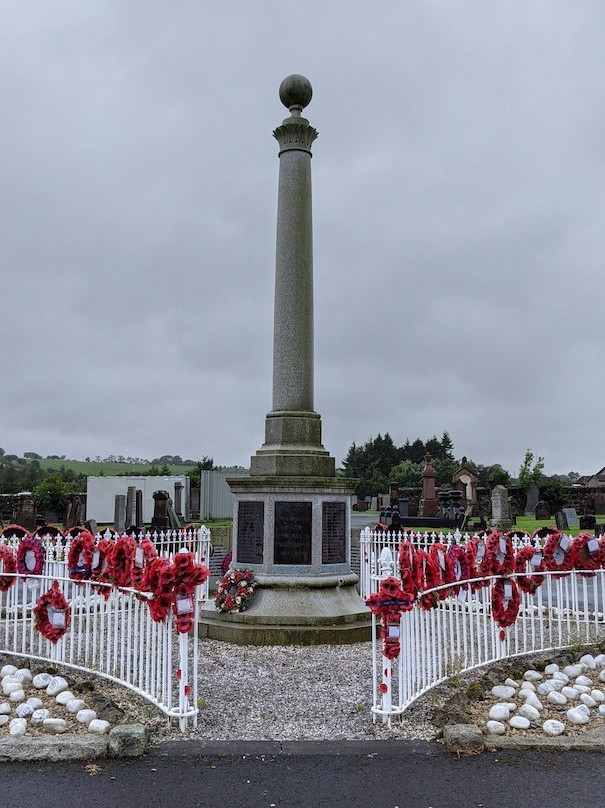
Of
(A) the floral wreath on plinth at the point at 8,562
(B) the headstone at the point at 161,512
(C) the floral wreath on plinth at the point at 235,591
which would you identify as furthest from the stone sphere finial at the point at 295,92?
(B) the headstone at the point at 161,512

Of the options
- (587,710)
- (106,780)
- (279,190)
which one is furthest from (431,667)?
(279,190)

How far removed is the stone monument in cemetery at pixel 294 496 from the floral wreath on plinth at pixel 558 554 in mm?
2473

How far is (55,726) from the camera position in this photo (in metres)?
5.15

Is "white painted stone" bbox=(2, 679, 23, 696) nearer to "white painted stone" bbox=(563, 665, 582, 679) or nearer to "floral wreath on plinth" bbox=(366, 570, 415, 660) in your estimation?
"floral wreath on plinth" bbox=(366, 570, 415, 660)

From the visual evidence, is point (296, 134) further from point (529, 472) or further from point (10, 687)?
point (529, 472)

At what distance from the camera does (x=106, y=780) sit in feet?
14.3

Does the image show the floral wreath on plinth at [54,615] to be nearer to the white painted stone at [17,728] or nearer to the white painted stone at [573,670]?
the white painted stone at [17,728]

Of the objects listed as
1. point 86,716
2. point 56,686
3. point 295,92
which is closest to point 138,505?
point 295,92

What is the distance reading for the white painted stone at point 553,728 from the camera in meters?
5.17

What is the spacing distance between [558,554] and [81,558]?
556cm

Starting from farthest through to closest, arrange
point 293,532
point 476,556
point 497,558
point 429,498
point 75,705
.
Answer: point 429,498 → point 293,532 → point 476,556 → point 497,558 → point 75,705

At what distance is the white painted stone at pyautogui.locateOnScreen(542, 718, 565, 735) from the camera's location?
5.17 meters

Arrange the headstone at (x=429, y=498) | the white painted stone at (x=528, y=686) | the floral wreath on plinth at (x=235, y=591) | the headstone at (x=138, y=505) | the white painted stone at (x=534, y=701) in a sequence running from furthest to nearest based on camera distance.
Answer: the headstone at (x=429, y=498) → the headstone at (x=138, y=505) → the floral wreath on plinth at (x=235, y=591) → the white painted stone at (x=528, y=686) → the white painted stone at (x=534, y=701)

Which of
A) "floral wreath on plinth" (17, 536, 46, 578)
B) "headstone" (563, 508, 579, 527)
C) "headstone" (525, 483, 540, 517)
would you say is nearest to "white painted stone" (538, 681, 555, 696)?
"floral wreath on plinth" (17, 536, 46, 578)
